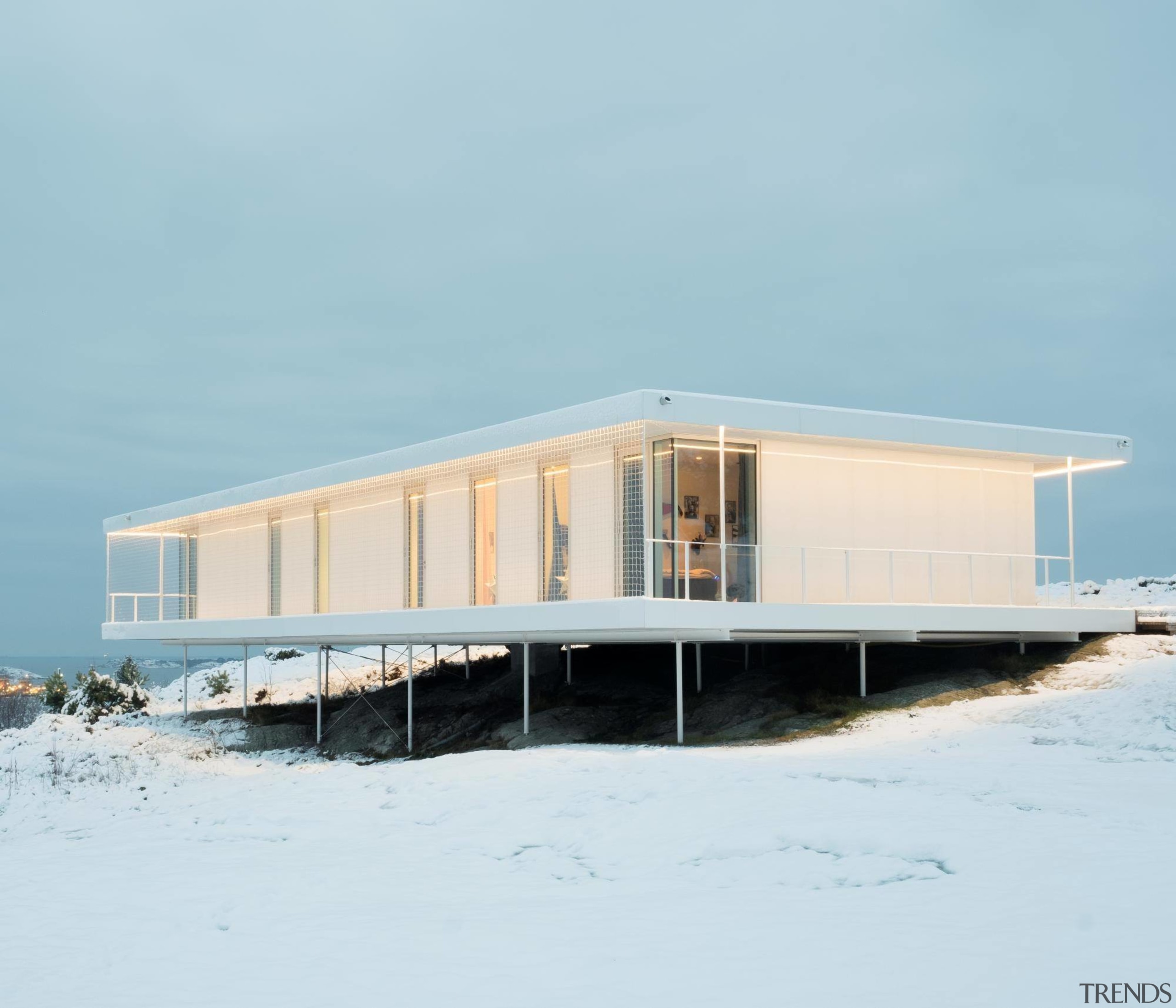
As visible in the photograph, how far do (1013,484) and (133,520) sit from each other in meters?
20.0

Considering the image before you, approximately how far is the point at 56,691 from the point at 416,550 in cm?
1610

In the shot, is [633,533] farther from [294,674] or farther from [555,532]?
[294,674]

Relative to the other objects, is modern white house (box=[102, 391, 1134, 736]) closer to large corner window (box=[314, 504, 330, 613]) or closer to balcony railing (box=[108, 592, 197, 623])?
large corner window (box=[314, 504, 330, 613])

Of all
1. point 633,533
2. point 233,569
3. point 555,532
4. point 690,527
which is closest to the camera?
point 633,533

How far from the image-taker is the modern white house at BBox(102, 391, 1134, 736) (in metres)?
17.0

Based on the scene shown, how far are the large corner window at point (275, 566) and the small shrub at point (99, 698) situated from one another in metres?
7.22

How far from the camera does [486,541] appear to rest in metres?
20.2

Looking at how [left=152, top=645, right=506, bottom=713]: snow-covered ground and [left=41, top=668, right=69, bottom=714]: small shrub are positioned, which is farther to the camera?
[left=152, top=645, right=506, bottom=713]: snow-covered ground

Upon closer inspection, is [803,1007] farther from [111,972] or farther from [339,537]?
[339,537]

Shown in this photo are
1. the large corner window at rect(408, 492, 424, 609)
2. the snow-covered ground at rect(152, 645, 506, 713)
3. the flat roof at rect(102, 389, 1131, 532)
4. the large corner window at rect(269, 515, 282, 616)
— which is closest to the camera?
the flat roof at rect(102, 389, 1131, 532)

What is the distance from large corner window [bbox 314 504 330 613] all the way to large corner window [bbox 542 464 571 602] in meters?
6.94

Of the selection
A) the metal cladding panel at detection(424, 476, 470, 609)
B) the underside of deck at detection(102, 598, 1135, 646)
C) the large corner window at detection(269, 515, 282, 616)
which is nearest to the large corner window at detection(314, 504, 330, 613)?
the underside of deck at detection(102, 598, 1135, 646)

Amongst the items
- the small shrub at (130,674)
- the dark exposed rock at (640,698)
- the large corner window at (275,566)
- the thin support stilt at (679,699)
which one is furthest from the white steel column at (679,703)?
the small shrub at (130,674)

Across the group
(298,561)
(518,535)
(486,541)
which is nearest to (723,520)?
(518,535)
